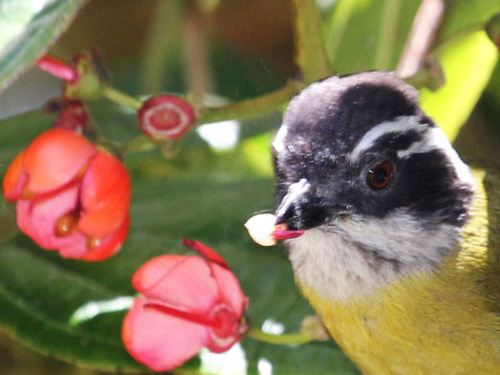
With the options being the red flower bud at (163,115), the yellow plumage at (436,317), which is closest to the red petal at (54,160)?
the red flower bud at (163,115)

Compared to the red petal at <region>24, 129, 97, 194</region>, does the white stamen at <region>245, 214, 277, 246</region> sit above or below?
below

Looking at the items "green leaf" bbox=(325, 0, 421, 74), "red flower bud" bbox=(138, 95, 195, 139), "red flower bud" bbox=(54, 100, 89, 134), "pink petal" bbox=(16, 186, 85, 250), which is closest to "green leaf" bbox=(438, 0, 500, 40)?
"green leaf" bbox=(325, 0, 421, 74)

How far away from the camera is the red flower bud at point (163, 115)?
1559 millimetres

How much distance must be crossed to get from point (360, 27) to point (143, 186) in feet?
2.18

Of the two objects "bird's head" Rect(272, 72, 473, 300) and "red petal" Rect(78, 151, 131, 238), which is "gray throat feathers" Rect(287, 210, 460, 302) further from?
"red petal" Rect(78, 151, 131, 238)

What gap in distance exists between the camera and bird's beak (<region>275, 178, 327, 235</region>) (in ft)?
4.65

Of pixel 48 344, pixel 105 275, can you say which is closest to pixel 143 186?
pixel 105 275

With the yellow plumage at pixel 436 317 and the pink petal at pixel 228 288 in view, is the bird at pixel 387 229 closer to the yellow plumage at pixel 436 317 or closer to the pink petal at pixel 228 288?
the yellow plumage at pixel 436 317

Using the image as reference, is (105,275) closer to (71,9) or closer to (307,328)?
(307,328)

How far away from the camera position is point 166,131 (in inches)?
61.6

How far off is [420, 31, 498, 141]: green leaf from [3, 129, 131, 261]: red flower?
0.77 metres

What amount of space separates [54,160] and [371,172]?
48 centimetres

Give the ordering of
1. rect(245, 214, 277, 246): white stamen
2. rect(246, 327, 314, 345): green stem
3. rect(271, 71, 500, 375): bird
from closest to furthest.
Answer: rect(245, 214, 277, 246): white stamen, rect(271, 71, 500, 375): bird, rect(246, 327, 314, 345): green stem

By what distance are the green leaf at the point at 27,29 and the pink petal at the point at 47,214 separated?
33 centimetres
